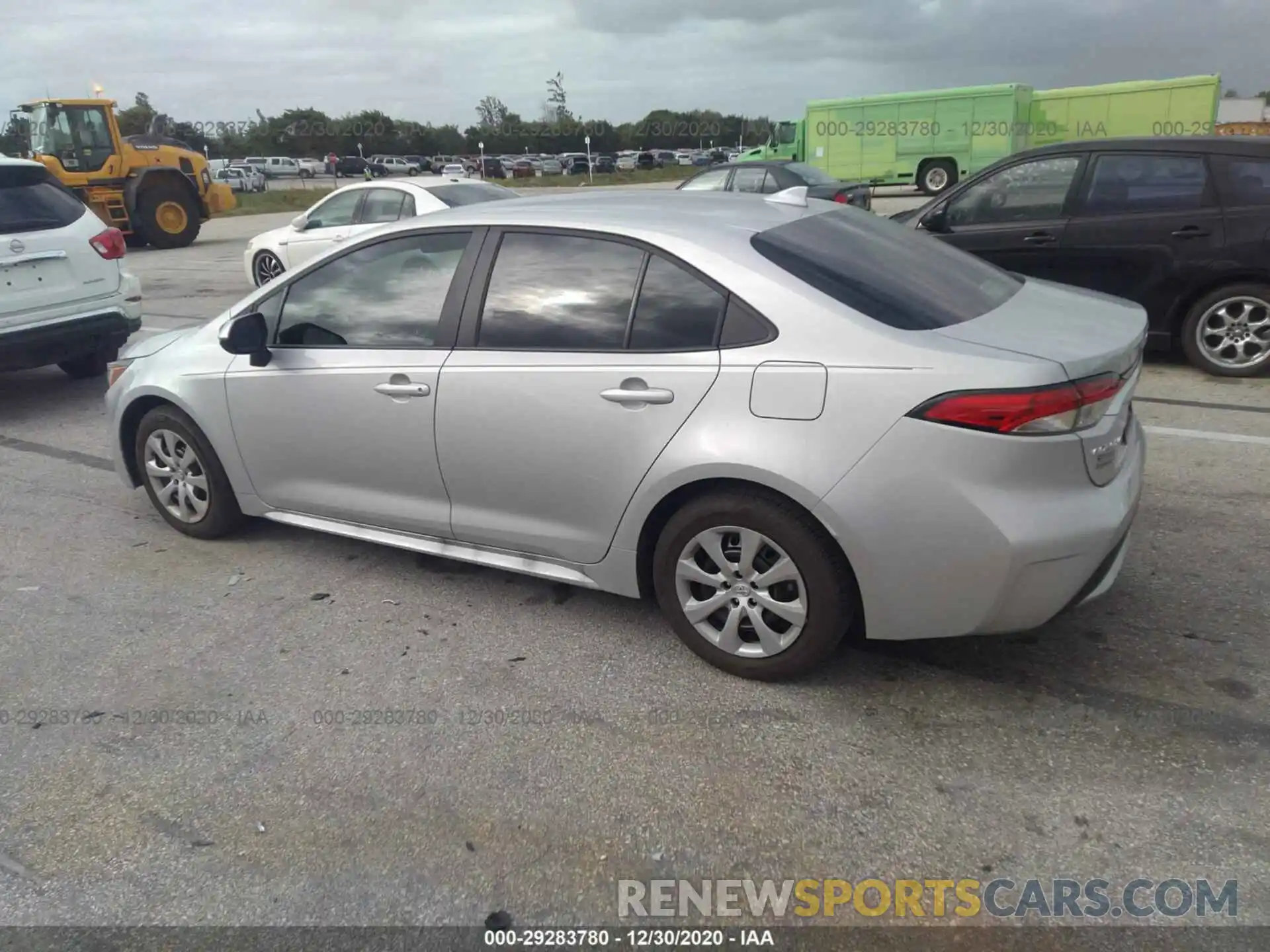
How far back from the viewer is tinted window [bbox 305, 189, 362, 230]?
10.9 m

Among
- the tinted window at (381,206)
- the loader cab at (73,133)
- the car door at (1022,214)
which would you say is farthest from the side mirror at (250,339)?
the loader cab at (73,133)

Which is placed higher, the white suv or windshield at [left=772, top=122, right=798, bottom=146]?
windshield at [left=772, top=122, right=798, bottom=146]

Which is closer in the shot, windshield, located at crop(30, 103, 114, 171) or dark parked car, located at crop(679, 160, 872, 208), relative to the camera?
dark parked car, located at crop(679, 160, 872, 208)

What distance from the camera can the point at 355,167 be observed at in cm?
5503

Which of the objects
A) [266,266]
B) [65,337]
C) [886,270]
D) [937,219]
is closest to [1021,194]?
[937,219]

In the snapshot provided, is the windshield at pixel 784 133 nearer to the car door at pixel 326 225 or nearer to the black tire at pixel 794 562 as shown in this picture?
the car door at pixel 326 225

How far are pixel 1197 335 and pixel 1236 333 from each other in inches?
9.3

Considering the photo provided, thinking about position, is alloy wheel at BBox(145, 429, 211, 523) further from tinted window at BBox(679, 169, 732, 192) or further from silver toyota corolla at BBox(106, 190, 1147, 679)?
tinted window at BBox(679, 169, 732, 192)

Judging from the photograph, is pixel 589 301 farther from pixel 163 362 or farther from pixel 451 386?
pixel 163 362

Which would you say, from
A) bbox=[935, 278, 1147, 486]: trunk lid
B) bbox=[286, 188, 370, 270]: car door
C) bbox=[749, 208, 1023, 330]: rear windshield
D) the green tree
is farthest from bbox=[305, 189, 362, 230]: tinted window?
the green tree

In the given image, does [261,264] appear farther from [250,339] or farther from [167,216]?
[167,216]

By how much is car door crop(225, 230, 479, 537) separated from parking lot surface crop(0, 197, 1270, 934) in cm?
44

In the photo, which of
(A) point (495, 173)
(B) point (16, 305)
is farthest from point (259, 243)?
(A) point (495, 173)

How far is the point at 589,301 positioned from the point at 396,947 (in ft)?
6.99
